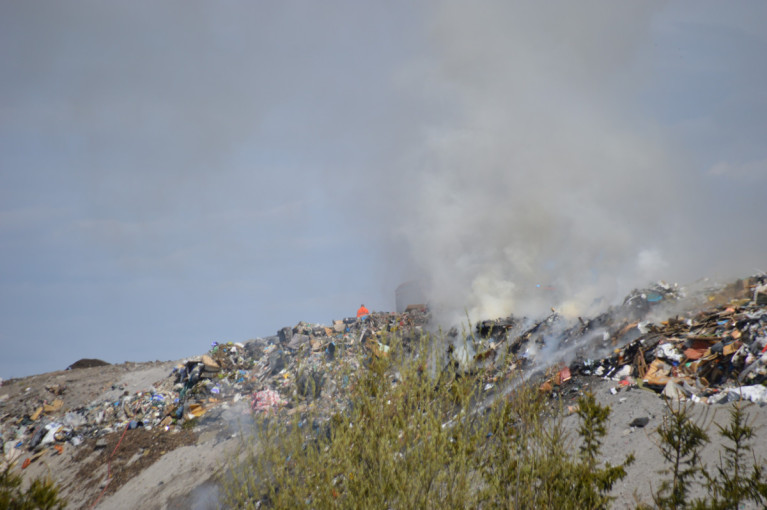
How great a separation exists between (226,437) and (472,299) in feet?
38.7

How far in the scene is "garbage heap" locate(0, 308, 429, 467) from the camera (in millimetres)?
11555

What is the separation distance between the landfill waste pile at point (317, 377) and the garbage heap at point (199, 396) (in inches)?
1.8

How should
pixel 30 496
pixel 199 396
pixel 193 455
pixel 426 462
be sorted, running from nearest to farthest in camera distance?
pixel 30 496 < pixel 426 462 < pixel 193 455 < pixel 199 396

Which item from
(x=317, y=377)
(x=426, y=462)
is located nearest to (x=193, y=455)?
Answer: (x=317, y=377)

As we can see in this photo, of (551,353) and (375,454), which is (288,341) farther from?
(375,454)

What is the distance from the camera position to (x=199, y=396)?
12570 mm

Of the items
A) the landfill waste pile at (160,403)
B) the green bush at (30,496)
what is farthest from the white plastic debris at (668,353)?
the green bush at (30,496)

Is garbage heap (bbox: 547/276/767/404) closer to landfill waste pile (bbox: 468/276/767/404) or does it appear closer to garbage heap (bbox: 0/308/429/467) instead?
landfill waste pile (bbox: 468/276/767/404)

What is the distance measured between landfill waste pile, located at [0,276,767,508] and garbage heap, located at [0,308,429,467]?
1.8 inches

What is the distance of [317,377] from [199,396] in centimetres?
380

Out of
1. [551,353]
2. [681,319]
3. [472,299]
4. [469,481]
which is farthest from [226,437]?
[472,299]

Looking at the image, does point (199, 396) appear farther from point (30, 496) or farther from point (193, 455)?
point (30, 496)

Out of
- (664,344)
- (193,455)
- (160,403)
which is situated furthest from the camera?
(160,403)

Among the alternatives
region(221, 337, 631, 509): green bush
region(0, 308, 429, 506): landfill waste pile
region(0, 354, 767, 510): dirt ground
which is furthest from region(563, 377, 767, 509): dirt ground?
region(0, 308, 429, 506): landfill waste pile
